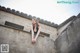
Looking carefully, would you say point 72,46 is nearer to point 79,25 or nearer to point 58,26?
point 79,25

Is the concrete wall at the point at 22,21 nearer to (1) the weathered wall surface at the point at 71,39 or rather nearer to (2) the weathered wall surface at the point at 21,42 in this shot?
(2) the weathered wall surface at the point at 21,42

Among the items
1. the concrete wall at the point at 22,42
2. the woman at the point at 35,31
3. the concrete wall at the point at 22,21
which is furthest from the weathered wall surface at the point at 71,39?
the concrete wall at the point at 22,21

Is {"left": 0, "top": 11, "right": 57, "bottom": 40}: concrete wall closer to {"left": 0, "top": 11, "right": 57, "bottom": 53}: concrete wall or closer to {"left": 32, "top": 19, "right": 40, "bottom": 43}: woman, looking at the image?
{"left": 32, "top": 19, "right": 40, "bottom": 43}: woman

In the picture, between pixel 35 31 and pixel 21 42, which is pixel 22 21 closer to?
pixel 35 31

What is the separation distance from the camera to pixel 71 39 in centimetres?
637

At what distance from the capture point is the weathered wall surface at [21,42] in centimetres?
594

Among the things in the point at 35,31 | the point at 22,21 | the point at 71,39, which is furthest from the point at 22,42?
the point at 22,21

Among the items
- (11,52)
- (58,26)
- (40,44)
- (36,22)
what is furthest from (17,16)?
(11,52)

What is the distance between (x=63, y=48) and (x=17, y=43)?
2.18 metres

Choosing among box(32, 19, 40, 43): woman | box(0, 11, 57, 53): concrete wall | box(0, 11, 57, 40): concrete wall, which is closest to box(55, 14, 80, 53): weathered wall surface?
box(0, 11, 57, 53): concrete wall

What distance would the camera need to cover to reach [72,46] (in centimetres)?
618

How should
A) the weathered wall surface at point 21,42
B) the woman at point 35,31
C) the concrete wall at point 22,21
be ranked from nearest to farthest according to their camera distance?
the weathered wall surface at point 21,42 → the woman at point 35,31 → the concrete wall at point 22,21

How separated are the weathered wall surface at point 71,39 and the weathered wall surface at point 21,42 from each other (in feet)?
1.83

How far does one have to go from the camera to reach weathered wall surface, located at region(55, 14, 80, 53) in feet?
19.8
